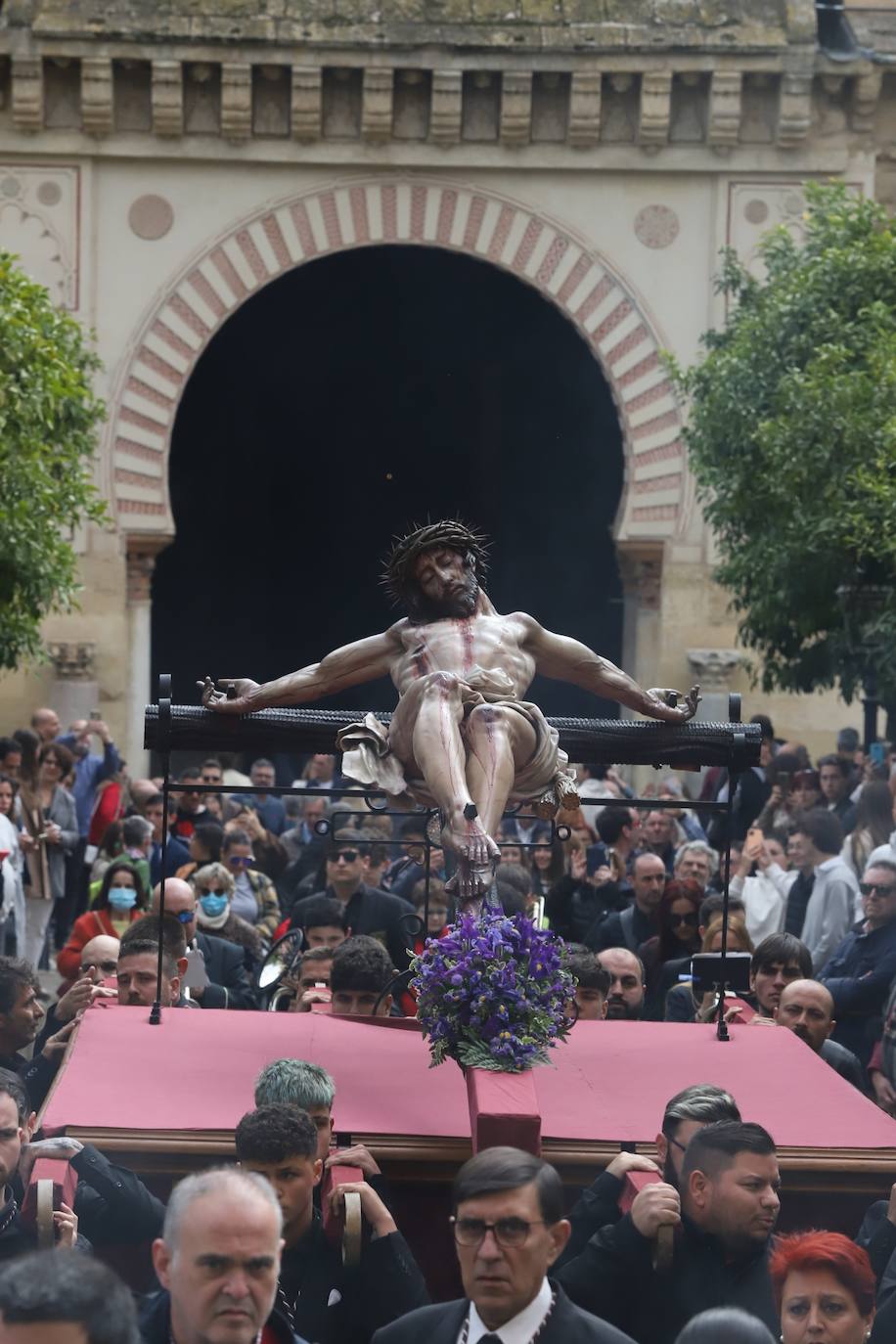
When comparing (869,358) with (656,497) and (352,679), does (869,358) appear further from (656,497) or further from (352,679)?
(352,679)

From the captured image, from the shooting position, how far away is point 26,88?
22.0 meters

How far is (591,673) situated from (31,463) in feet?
30.5

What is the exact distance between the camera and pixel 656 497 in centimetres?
2230

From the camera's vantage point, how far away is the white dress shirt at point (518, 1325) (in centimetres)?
472

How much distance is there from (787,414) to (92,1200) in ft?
41.8

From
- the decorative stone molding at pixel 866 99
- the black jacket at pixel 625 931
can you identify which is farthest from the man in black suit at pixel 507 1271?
the decorative stone molding at pixel 866 99

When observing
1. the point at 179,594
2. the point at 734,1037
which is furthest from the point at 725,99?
the point at 734,1037

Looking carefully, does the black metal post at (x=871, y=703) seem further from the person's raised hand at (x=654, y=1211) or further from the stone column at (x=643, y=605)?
the person's raised hand at (x=654, y=1211)

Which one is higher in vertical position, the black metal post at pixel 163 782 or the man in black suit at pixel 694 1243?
the black metal post at pixel 163 782

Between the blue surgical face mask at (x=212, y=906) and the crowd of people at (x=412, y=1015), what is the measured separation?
0.04ft

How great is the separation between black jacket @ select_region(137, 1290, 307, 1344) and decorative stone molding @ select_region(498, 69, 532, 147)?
18301mm

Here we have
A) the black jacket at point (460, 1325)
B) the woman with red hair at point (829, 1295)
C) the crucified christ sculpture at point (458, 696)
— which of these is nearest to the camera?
the black jacket at point (460, 1325)

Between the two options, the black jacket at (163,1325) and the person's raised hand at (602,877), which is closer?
the black jacket at (163,1325)

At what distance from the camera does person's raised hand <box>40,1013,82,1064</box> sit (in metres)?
7.77
